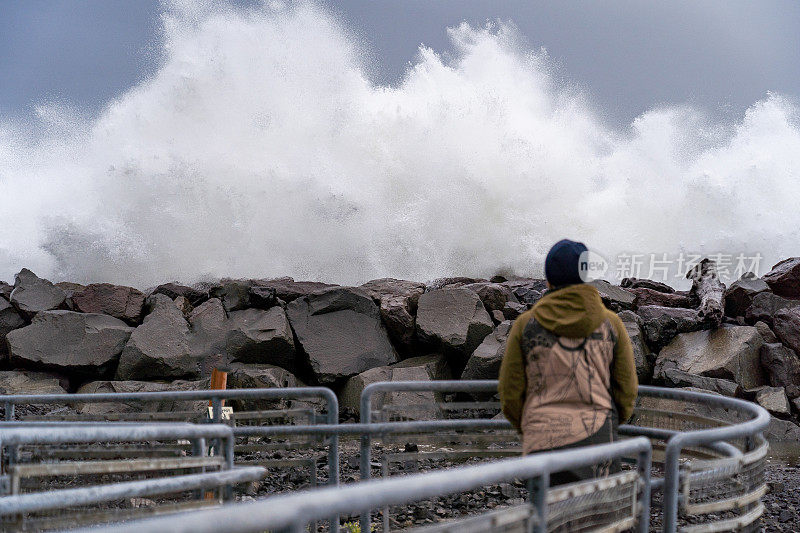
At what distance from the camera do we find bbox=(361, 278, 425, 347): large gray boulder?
52.3ft

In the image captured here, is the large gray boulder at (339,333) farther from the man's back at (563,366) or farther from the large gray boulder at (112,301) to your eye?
the man's back at (563,366)

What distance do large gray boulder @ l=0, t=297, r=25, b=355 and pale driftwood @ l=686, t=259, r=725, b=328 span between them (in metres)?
14.7

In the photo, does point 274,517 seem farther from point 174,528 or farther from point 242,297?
point 242,297

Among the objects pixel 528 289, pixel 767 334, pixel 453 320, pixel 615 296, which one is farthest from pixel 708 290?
pixel 453 320

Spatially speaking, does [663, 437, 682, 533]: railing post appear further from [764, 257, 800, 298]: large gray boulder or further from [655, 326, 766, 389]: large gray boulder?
[764, 257, 800, 298]: large gray boulder

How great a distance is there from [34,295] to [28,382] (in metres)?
2.46

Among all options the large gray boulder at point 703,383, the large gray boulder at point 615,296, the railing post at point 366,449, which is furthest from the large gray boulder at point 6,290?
the railing post at point 366,449

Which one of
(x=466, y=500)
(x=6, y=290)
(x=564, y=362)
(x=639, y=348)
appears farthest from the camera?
(x=6, y=290)

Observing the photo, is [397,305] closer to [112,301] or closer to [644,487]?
[112,301]

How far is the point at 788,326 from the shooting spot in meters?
15.4

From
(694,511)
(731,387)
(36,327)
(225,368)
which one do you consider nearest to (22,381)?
(36,327)

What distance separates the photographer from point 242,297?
56.5ft

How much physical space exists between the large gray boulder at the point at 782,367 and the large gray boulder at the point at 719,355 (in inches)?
5.4

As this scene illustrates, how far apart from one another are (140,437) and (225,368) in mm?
12189
